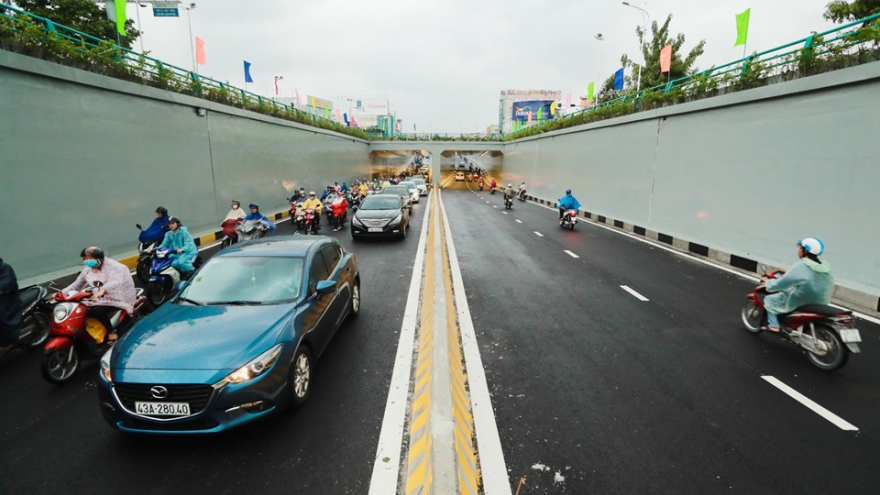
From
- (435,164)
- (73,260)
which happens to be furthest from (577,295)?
(435,164)

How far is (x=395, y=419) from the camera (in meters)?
3.81

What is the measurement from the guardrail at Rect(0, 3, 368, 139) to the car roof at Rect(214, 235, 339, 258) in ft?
23.8

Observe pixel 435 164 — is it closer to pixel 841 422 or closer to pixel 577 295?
pixel 577 295

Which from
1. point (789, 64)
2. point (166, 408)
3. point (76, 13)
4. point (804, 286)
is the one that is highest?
point (76, 13)

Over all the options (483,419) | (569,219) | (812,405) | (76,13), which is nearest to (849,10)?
(569,219)

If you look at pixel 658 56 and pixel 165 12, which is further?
pixel 658 56

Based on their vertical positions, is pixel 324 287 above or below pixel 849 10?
below

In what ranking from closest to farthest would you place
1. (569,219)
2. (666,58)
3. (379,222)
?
1. (379,222)
2. (569,219)
3. (666,58)

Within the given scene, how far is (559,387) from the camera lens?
4.48 meters

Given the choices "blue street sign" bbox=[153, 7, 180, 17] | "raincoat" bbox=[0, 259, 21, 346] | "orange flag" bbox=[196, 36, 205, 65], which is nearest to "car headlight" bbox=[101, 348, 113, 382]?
"raincoat" bbox=[0, 259, 21, 346]

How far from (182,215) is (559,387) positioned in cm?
1324

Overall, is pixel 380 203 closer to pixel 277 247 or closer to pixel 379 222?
pixel 379 222

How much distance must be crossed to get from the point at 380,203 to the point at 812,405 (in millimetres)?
13253

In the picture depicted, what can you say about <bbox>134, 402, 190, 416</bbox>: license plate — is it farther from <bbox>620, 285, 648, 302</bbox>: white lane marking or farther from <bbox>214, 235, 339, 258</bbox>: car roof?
<bbox>620, 285, 648, 302</bbox>: white lane marking
